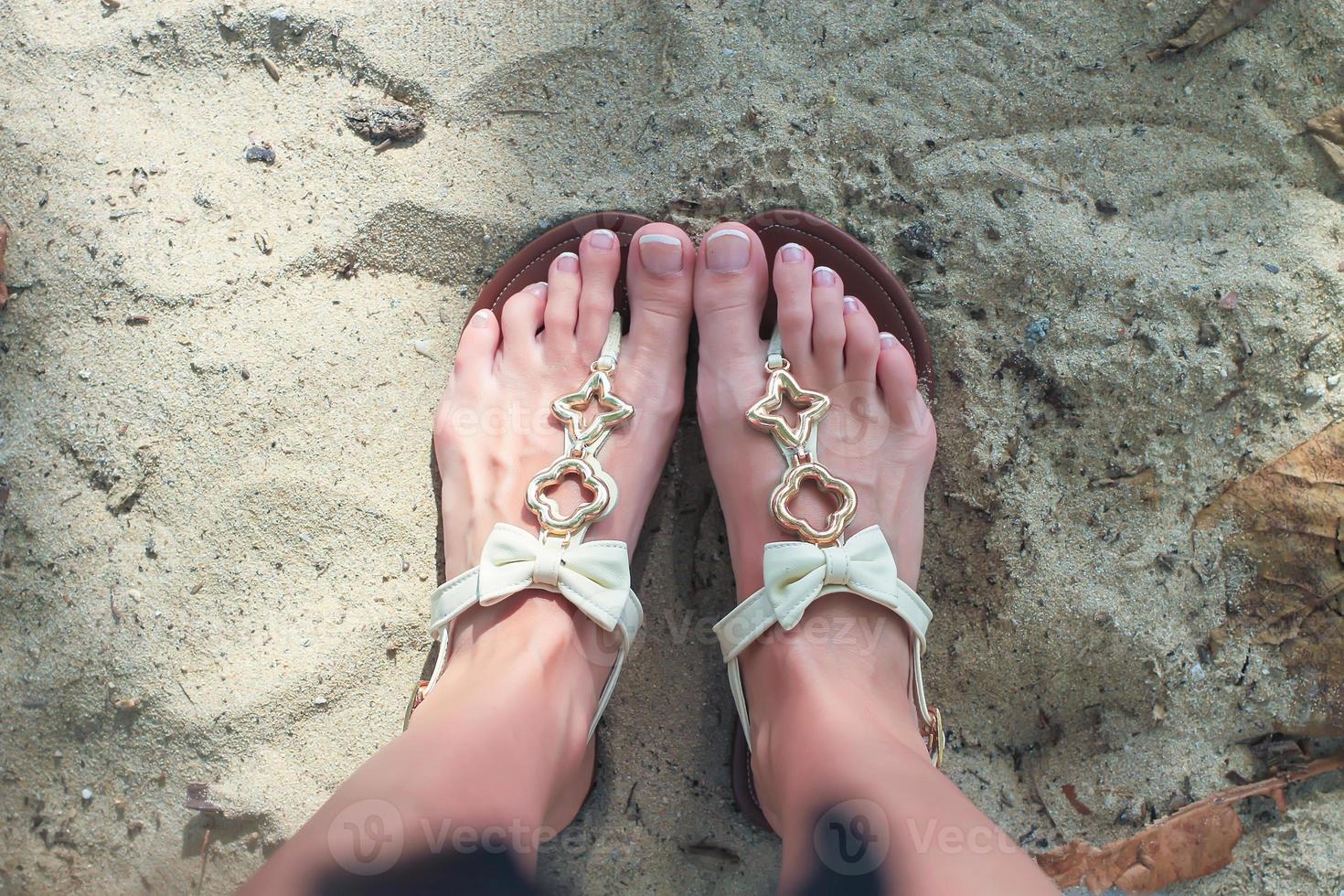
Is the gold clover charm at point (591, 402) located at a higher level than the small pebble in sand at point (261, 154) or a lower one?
lower

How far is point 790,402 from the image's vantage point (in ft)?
4.48

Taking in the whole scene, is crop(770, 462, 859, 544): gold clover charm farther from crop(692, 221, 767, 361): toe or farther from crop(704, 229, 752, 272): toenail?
crop(704, 229, 752, 272): toenail

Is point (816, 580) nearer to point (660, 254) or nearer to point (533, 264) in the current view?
point (660, 254)

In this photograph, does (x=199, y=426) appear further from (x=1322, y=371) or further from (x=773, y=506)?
(x=1322, y=371)

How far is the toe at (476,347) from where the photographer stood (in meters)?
1.40

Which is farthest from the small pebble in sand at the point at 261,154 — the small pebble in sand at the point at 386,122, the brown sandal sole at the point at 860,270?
the brown sandal sole at the point at 860,270

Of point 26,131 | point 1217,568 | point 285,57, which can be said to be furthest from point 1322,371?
point 26,131

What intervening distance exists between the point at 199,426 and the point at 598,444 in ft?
1.95

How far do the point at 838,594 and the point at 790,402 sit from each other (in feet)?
1.00

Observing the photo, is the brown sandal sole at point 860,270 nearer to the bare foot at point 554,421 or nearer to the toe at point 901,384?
the toe at point 901,384

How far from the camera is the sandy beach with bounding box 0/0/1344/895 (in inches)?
49.2

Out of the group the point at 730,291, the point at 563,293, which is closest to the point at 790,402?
the point at 730,291

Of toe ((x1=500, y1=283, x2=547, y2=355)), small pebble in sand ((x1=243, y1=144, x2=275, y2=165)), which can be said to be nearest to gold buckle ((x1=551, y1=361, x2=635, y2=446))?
toe ((x1=500, y1=283, x2=547, y2=355))

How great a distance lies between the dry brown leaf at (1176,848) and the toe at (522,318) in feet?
3.59
